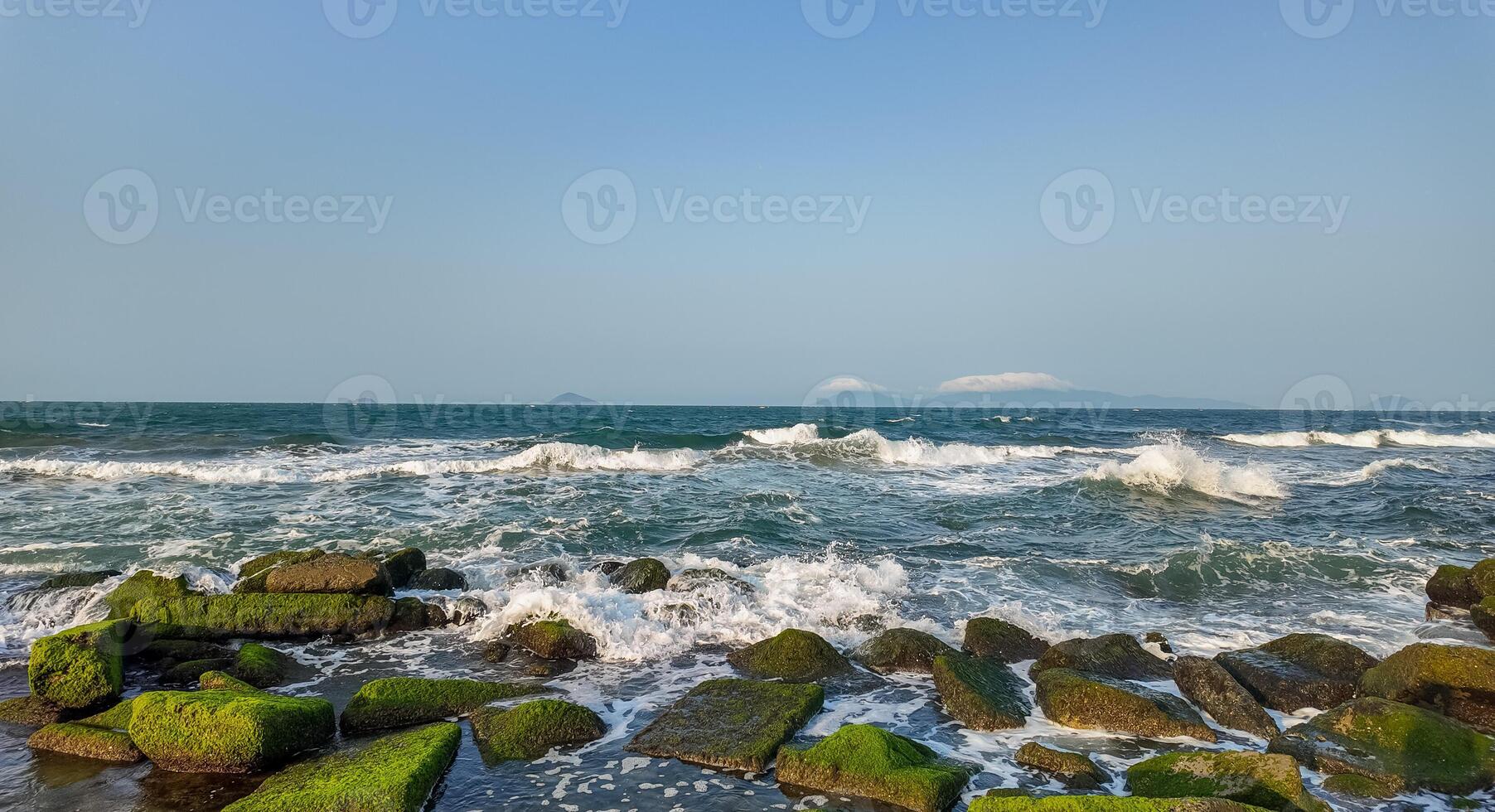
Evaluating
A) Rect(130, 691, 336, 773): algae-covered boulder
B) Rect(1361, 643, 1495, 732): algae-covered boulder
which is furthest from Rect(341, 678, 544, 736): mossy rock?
Rect(1361, 643, 1495, 732): algae-covered boulder

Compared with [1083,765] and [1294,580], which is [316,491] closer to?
[1083,765]

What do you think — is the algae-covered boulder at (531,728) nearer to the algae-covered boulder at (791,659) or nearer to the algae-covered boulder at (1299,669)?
the algae-covered boulder at (791,659)

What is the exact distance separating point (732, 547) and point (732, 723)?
763cm

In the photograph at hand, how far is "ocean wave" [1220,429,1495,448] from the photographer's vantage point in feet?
131

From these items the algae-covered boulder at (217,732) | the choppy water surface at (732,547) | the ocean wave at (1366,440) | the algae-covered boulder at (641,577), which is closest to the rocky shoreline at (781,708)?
the algae-covered boulder at (217,732)

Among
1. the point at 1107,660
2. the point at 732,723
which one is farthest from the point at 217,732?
the point at 1107,660

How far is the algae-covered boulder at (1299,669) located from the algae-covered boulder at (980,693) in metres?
2.13

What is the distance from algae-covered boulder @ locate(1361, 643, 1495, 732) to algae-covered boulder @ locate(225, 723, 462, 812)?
8087mm

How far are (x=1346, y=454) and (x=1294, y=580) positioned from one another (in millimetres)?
28853

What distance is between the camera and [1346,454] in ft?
112

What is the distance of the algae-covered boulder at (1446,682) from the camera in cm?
666

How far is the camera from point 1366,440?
41.7 meters

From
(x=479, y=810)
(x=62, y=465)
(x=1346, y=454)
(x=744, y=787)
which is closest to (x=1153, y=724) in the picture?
(x=744, y=787)

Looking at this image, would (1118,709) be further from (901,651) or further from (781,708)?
(781,708)
